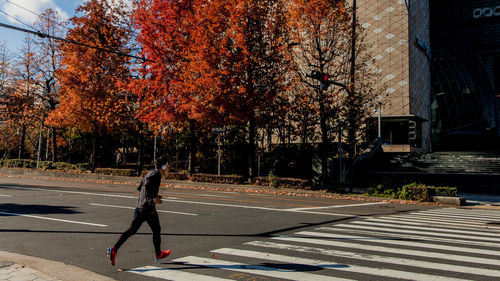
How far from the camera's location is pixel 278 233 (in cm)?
900

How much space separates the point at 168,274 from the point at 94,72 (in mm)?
27836

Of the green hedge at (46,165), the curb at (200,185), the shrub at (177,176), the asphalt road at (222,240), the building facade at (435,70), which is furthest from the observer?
the building facade at (435,70)

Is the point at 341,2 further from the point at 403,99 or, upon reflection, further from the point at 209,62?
the point at 403,99

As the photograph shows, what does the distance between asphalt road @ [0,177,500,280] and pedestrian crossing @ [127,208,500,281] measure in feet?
0.06

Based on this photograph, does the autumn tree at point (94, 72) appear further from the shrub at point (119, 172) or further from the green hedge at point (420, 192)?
the green hedge at point (420, 192)

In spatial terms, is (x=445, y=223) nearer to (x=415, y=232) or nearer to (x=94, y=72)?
(x=415, y=232)

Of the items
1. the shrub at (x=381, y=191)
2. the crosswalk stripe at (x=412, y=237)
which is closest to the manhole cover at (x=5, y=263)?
the crosswalk stripe at (x=412, y=237)

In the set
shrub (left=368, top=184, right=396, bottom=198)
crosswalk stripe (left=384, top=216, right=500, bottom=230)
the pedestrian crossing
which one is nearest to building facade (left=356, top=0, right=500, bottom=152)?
shrub (left=368, top=184, right=396, bottom=198)

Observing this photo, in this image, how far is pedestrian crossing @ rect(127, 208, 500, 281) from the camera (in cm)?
557

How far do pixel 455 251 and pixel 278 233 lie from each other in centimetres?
370

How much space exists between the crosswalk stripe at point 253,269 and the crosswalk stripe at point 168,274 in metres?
0.50

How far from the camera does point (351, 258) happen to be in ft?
21.6

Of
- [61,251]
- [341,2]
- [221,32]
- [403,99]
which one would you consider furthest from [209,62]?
[403,99]

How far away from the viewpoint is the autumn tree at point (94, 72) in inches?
1163
